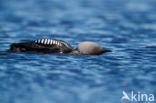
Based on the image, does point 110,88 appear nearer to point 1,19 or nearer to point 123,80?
point 123,80

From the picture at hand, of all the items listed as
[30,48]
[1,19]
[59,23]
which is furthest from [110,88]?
[1,19]

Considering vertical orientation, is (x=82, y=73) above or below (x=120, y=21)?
below

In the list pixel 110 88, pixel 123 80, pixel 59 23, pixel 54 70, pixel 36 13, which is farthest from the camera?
pixel 36 13

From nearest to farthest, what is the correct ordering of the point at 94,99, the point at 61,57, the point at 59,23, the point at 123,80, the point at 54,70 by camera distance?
the point at 94,99 → the point at 123,80 → the point at 54,70 → the point at 61,57 → the point at 59,23

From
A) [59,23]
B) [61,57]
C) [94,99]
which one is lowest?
[94,99]

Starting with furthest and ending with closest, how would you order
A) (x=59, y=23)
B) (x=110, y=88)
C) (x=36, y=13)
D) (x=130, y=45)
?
(x=36, y=13) < (x=59, y=23) < (x=130, y=45) < (x=110, y=88)

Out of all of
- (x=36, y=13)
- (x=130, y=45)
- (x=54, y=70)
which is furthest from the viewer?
(x=36, y=13)

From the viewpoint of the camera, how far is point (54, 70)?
6.68m

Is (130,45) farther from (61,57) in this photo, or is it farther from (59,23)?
(59,23)

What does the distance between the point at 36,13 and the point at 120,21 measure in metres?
3.28

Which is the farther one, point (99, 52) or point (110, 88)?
point (99, 52)

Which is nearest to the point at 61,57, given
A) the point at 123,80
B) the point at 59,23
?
the point at 123,80

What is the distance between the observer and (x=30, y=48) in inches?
311

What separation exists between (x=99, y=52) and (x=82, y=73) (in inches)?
65.9
